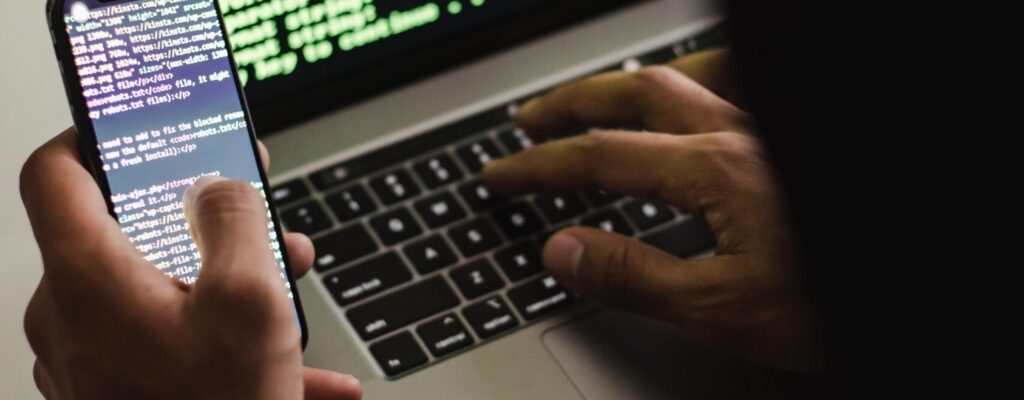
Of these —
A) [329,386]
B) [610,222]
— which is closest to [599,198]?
[610,222]

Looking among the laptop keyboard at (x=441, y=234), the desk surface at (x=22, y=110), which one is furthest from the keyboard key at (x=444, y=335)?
the desk surface at (x=22, y=110)

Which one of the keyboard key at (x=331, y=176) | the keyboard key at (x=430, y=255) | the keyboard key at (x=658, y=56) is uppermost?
the keyboard key at (x=658, y=56)

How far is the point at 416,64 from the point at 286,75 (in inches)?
3.8

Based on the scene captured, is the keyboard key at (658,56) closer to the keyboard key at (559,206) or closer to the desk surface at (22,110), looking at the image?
the keyboard key at (559,206)

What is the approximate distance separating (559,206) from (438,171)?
0.08 metres

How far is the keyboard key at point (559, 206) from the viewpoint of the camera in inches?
27.8

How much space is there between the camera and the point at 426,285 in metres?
0.65

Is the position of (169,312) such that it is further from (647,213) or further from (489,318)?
(647,213)

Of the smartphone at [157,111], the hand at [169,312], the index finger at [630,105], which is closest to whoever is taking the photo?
the hand at [169,312]

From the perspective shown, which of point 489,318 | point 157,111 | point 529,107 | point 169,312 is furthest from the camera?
point 529,107

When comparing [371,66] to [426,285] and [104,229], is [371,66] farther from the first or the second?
[104,229]

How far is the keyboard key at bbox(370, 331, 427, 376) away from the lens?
0.62 m

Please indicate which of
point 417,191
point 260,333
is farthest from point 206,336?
point 417,191

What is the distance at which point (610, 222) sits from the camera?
2.30 ft
